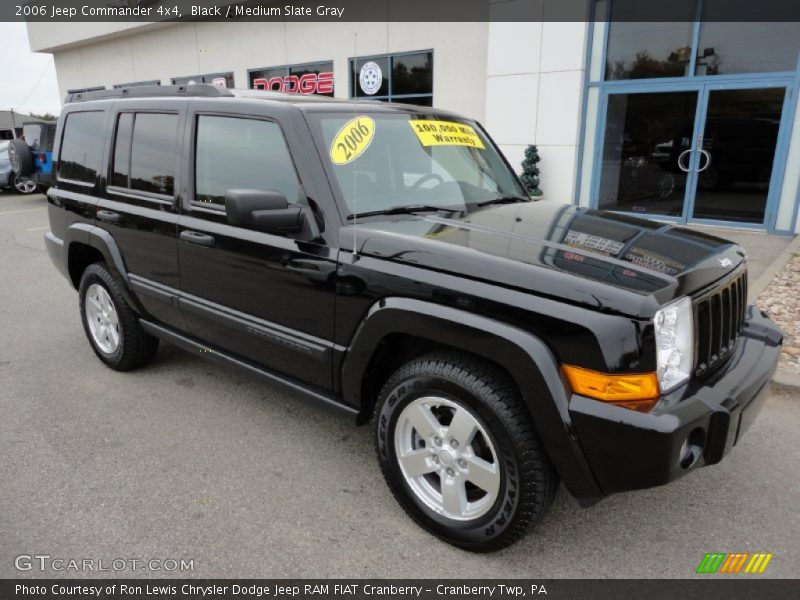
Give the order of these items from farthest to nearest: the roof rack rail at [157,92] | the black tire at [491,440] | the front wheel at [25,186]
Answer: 1. the front wheel at [25,186]
2. the roof rack rail at [157,92]
3. the black tire at [491,440]

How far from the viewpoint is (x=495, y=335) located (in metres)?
2.28

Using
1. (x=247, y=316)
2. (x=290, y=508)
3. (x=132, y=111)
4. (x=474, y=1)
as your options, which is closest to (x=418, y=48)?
(x=474, y=1)

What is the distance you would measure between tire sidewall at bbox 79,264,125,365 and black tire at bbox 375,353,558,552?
8.36 feet

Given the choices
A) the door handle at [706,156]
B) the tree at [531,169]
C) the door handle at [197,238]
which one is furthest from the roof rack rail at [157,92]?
the door handle at [706,156]

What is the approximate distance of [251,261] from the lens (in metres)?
3.17

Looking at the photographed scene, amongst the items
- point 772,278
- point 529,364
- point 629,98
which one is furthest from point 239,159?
point 629,98

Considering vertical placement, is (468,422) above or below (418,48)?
below

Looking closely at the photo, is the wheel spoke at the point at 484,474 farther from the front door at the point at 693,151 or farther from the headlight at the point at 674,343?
the front door at the point at 693,151

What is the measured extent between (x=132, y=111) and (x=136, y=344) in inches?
64.1

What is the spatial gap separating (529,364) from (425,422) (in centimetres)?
63

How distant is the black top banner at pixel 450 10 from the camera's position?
29.8 ft

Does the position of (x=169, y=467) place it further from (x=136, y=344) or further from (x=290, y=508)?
Answer: (x=136, y=344)

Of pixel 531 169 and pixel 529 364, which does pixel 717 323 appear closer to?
pixel 529 364

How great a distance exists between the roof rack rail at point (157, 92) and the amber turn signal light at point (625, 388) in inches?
102
